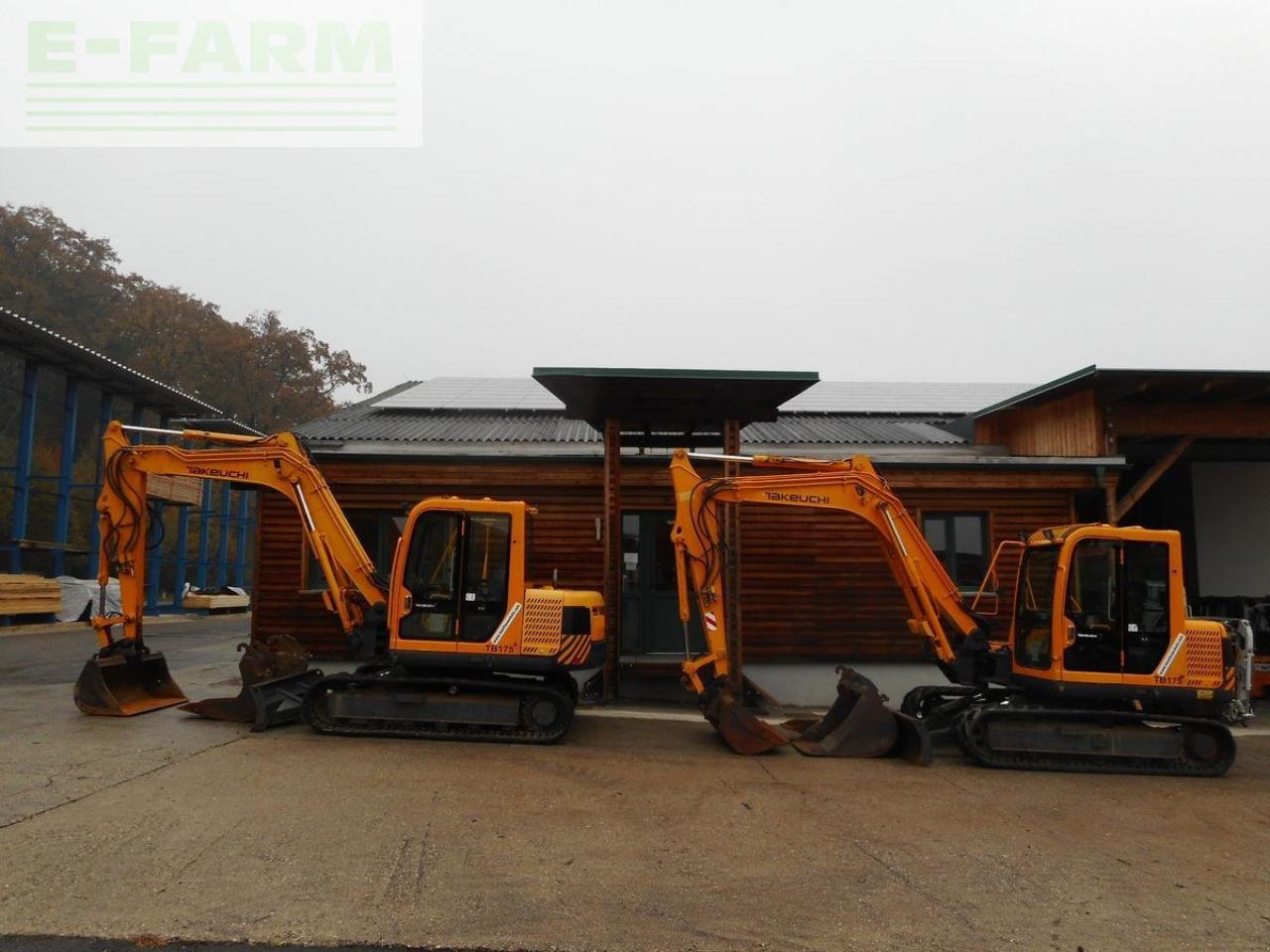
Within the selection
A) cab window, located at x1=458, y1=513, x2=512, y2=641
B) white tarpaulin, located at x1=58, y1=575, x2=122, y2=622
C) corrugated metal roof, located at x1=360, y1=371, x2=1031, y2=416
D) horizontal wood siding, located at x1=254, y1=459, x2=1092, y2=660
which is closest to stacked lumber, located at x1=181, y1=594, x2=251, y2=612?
white tarpaulin, located at x1=58, y1=575, x2=122, y2=622

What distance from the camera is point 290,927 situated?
4227 millimetres

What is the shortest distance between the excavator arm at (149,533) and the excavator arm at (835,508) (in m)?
3.56

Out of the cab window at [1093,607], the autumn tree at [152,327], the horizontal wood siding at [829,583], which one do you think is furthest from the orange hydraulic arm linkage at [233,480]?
the autumn tree at [152,327]

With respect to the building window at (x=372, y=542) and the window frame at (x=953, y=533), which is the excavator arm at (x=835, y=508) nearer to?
the window frame at (x=953, y=533)

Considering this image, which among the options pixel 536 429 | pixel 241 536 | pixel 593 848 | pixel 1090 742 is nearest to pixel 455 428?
pixel 536 429

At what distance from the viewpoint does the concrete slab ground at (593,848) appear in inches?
174

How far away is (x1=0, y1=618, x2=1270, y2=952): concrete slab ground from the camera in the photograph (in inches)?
174

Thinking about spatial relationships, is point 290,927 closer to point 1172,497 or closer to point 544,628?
point 544,628

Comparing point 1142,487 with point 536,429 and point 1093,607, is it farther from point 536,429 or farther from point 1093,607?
point 536,429

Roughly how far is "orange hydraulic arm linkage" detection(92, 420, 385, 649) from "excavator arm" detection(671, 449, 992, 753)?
3.58 metres

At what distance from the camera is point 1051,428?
14.5m

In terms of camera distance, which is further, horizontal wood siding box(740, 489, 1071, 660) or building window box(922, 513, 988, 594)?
building window box(922, 513, 988, 594)

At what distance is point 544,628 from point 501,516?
128 cm

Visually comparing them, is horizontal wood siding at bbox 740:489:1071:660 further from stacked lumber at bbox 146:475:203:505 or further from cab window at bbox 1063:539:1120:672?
stacked lumber at bbox 146:475:203:505
